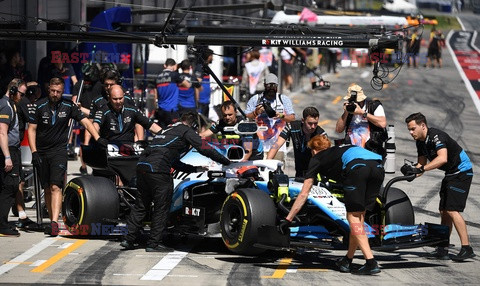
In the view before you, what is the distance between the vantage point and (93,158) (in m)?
13.4

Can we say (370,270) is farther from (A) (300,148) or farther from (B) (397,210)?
(A) (300,148)

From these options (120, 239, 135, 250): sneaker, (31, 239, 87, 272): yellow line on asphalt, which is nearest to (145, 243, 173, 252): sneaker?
(120, 239, 135, 250): sneaker

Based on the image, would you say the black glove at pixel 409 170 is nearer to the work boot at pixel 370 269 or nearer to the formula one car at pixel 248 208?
the formula one car at pixel 248 208

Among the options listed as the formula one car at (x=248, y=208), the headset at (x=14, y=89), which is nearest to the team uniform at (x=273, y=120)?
the formula one car at (x=248, y=208)

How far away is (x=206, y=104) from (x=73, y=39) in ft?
26.9

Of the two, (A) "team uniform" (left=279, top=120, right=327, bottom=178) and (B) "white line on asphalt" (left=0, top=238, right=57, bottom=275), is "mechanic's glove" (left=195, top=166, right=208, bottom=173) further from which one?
(B) "white line on asphalt" (left=0, top=238, right=57, bottom=275)

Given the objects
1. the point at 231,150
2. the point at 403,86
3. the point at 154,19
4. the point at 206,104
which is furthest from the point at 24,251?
the point at 403,86

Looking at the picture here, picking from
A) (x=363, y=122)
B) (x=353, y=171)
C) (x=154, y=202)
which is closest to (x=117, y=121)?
(x=154, y=202)

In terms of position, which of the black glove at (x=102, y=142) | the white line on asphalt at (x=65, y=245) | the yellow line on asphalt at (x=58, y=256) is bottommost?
the white line on asphalt at (x=65, y=245)

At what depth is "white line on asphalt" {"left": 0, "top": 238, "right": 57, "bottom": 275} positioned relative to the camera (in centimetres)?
1105

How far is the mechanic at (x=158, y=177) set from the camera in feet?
39.6

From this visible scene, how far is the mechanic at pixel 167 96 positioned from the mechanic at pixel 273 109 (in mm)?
5475

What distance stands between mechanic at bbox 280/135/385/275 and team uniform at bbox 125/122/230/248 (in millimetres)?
1367

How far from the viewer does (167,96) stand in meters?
20.3
